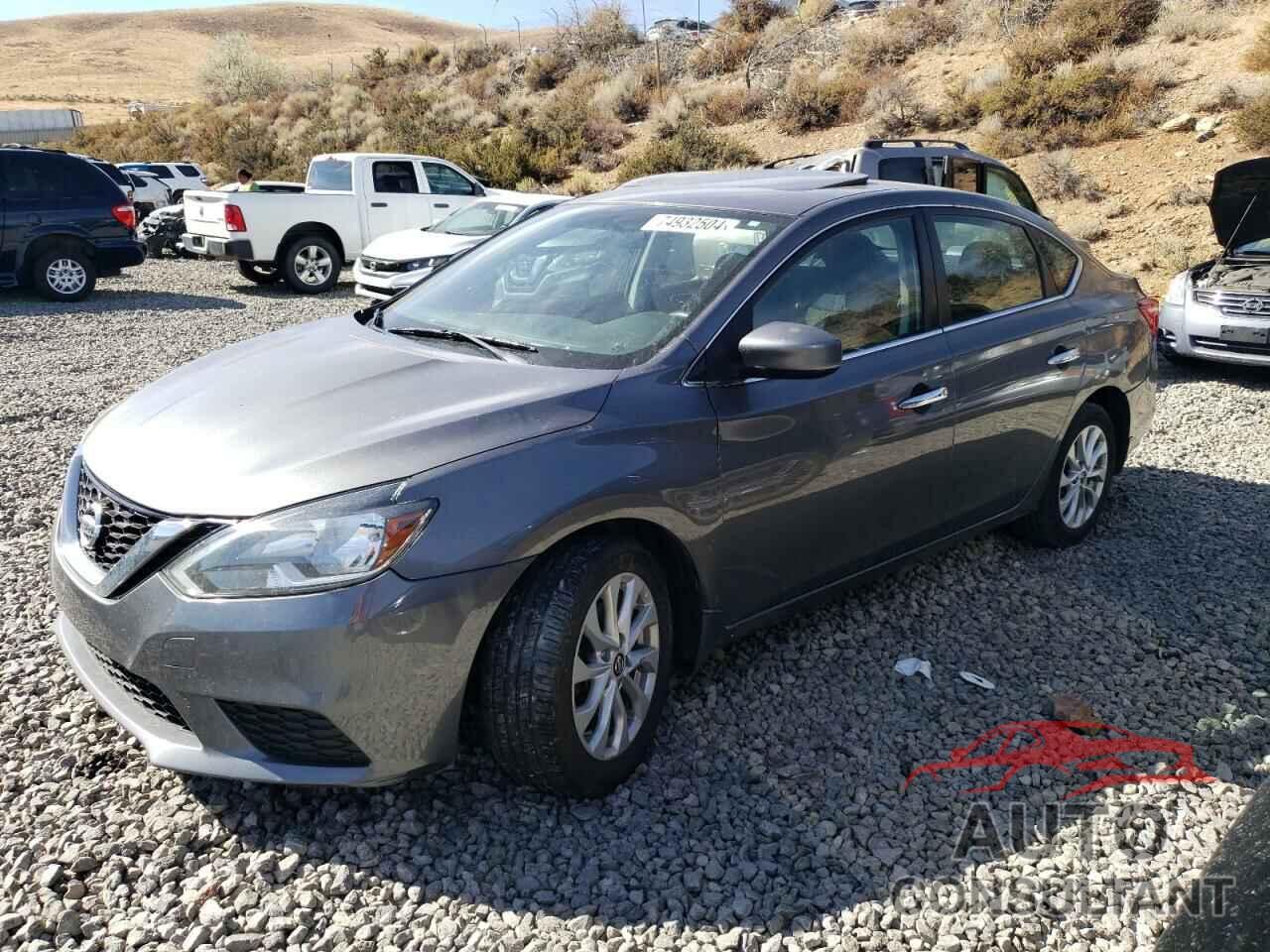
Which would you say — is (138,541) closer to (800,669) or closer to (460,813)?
(460,813)

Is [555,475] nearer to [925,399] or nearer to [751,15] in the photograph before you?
[925,399]

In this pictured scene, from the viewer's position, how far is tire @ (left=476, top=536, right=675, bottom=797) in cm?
283

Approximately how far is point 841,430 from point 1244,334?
657 centimetres

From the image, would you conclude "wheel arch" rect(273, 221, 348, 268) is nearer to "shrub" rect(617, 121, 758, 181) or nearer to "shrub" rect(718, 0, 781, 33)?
"shrub" rect(617, 121, 758, 181)

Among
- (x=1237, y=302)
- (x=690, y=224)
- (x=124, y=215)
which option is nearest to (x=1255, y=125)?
(x=1237, y=302)

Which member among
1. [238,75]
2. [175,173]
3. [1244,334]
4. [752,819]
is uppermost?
[238,75]

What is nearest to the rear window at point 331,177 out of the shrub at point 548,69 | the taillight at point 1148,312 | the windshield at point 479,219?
the windshield at point 479,219

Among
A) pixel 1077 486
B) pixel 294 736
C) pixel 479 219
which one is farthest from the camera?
pixel 479 219

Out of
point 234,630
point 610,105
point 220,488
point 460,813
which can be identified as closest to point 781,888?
point 460,813

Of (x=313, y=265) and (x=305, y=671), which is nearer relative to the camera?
(x=305, y=671)

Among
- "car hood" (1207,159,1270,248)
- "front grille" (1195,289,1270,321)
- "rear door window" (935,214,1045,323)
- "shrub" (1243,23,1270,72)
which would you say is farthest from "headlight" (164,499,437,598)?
"shrub" (1243,23,1270,72)

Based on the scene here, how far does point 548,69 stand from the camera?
34844 millimetres

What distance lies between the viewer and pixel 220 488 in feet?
9.07

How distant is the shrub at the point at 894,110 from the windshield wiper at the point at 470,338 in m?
Answer: 20.6
